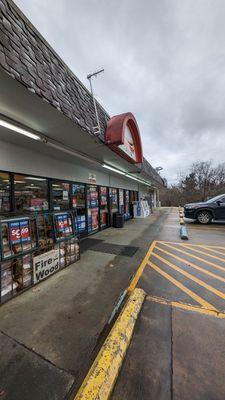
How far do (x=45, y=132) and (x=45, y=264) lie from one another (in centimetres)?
278

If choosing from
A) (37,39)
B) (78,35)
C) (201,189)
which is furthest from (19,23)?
(201,189)

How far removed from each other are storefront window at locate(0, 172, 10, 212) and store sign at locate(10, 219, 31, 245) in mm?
1033

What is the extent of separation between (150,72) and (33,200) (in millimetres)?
6951

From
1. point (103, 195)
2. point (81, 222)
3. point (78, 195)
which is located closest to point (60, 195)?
point (78, 195)

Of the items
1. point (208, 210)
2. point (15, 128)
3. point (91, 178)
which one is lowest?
point (208, 210)

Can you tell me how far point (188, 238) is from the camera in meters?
6.84

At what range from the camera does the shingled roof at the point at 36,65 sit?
1.97 metres

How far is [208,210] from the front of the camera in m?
9.60

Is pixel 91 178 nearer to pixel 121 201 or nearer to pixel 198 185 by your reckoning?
pixel 121 201

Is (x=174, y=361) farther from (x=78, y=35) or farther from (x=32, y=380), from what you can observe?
(x=78, y=35)

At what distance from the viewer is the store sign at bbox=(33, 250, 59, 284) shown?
345 centimetres

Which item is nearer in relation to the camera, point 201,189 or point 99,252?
point 99,252

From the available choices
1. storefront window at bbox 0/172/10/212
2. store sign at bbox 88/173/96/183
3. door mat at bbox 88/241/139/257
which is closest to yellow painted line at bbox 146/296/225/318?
door mat at bbox 88/241/139/257

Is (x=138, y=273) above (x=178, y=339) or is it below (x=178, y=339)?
above
